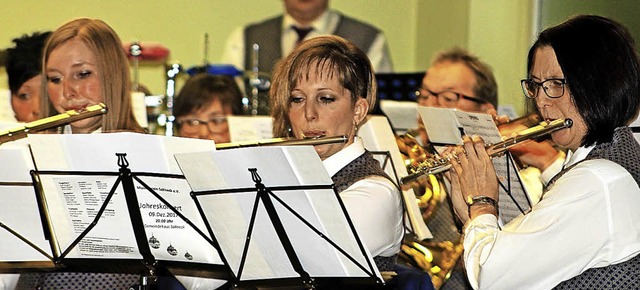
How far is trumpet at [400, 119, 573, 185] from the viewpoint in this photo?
9.20ft

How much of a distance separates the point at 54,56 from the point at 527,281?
5.74ft

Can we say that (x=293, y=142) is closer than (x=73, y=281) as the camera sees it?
Yes

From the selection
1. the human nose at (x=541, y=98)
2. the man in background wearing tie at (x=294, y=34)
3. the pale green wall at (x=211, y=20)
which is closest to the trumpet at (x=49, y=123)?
the human nose at (x=541, y=98)

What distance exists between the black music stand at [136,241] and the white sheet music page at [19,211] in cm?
5

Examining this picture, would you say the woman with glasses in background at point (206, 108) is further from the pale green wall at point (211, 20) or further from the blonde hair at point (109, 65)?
the pale green wall at point (211, 20)

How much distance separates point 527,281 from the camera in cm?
268

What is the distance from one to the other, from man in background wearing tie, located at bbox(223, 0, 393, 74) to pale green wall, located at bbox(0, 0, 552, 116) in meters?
0.53

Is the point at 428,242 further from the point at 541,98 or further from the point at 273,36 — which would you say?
the point at 273,36

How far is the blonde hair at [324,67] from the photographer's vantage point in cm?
326

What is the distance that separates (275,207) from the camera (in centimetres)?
272

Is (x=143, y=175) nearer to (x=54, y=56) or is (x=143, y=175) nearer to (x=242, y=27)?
(x=54, y=56)

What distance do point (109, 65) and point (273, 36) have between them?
3709mm

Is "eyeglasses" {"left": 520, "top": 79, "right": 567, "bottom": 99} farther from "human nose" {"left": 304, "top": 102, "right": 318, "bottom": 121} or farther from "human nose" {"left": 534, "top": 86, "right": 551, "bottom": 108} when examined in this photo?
"human nose" {"left": 304, "top": 102, "right": 318, "bottom": 121}

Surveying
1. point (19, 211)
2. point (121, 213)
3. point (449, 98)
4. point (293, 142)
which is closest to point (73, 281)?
point (19, 211)
